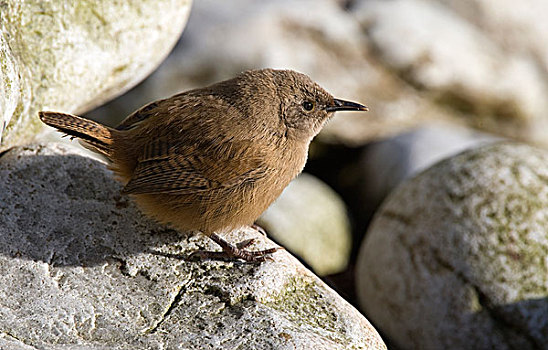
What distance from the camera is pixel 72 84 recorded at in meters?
4.17

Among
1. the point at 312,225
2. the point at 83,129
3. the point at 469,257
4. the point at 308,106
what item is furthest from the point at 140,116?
the point at 312,225

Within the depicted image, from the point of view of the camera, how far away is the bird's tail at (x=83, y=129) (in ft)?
11.4

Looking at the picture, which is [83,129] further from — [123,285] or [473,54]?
[473,54]

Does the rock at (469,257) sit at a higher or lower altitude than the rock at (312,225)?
higher

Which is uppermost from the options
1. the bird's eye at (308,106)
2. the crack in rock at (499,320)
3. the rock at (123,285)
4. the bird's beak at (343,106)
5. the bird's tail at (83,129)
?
the bird's beak at (343,106)

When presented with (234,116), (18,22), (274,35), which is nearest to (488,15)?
(274,35)

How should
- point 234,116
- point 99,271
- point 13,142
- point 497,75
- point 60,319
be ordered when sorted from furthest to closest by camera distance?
point 497,75 < point 13,142 < point 234,116 < point 99,271 < point 60,319

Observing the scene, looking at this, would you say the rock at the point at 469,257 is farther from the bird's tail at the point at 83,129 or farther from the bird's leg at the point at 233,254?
the bird's tail at the point at 83,129

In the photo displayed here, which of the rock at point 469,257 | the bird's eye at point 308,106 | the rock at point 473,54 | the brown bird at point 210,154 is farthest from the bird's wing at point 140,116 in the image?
the rock at point 473,54

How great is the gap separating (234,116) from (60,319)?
1.45 metres

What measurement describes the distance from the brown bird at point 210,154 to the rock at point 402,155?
118 inches

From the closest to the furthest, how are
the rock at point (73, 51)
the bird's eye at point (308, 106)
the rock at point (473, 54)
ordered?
the rock at point (73, 51), the bird's eye at point (308, 106), the rock at point (473, 54)

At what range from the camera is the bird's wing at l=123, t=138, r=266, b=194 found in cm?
352

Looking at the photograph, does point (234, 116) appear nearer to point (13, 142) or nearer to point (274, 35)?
point (13, 142)
